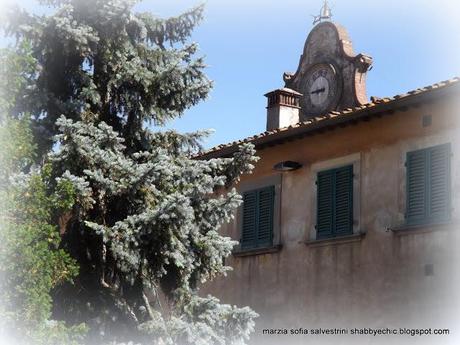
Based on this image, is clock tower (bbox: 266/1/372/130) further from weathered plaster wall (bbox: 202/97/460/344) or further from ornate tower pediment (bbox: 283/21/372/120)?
weathered plaster wall (bbox: 202/97/460/344)

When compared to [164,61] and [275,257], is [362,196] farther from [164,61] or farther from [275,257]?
[164,61]

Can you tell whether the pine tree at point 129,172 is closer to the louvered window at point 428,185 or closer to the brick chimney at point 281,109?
the louvered window at point 428,185

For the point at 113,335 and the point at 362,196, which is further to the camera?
the point at 362,196

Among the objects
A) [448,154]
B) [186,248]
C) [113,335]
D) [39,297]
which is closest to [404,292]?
[448,154]

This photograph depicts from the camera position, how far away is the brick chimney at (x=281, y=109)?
62.7ft

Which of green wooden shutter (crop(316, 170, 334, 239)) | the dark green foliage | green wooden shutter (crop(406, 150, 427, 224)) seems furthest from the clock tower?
the dark green foliage

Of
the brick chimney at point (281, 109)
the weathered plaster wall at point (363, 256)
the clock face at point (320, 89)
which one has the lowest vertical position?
the weathered plaster wall at point (363, 256)

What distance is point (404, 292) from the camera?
39.8 ft

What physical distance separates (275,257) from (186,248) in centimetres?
376

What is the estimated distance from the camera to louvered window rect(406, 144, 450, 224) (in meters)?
11.8

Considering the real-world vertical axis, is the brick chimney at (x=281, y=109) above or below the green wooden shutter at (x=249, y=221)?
above

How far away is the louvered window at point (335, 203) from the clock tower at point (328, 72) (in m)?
15.9

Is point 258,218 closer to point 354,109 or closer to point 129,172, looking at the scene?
point 354,109

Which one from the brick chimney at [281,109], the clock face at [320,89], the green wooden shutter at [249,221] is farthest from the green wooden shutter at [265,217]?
the clock face at [320,89]
